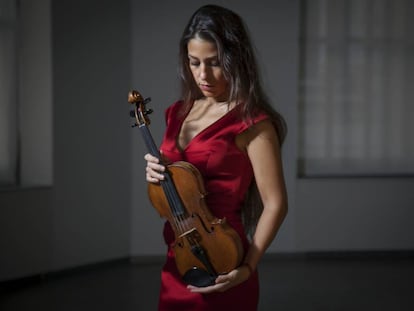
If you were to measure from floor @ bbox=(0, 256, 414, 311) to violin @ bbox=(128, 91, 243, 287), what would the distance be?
243 cm

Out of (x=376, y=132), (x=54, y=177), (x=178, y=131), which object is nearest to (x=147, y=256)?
(x=54, y=177)

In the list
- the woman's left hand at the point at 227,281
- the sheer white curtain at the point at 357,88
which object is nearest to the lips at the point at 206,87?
the woman's left hand at the point at 227,281

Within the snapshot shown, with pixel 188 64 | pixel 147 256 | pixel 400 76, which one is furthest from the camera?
pixel 400 76

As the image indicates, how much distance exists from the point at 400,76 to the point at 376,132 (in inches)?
20.7

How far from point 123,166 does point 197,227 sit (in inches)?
135

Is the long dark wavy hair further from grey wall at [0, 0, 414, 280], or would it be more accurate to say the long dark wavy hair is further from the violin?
grey wall at [0, 0, 414, 280]

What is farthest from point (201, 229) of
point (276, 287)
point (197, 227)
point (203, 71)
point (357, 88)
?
point (357, 88)

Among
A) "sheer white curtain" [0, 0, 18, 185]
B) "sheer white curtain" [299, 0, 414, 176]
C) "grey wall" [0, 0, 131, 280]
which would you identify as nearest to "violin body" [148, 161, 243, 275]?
"grey wall" [0, 0, 131, 280]

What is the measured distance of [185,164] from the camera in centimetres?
129

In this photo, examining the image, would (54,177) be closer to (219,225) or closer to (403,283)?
(403,283)

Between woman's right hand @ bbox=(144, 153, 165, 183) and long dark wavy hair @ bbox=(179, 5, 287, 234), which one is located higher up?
long dark wavy hair @ bbox=(179, 5, 287, 234)

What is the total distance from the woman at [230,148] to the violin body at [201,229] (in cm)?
3

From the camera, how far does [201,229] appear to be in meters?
1.29

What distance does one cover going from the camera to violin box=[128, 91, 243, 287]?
50.5 inches
